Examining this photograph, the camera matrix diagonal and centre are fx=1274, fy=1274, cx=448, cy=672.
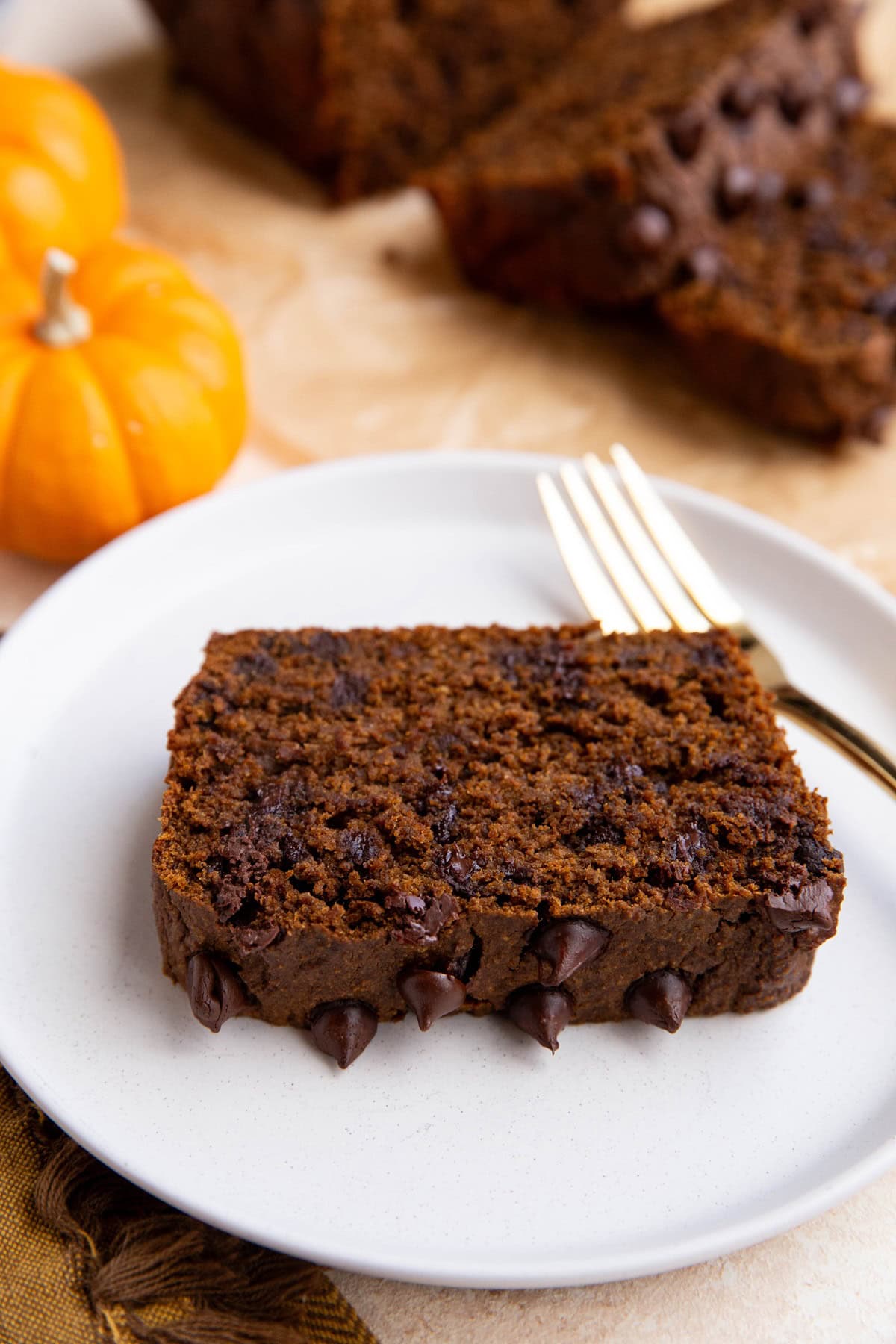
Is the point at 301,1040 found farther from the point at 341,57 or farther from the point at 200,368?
the point at 341,57

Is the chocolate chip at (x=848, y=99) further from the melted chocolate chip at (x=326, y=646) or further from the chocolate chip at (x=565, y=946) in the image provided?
the chocolate chip at (x=565, y=946)

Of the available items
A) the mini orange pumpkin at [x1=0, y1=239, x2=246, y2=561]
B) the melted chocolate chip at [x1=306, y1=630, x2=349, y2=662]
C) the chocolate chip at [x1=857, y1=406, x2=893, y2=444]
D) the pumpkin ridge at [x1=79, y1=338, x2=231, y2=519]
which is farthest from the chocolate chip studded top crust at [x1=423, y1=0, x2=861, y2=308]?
the melted chocolate chip at [x1=306, y1=630, x2=349, y2=662]

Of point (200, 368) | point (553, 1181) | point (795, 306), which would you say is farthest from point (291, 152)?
point (553, 1181)

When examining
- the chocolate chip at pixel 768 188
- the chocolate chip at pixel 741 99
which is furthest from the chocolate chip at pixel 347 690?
the chocolate chip at pixel 741 99

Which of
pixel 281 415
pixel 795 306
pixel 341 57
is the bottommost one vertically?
pixel 281 415

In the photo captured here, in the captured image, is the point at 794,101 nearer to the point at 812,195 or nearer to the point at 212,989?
the point at 812,195

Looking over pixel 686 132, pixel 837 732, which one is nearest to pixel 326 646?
pixel 837 732
